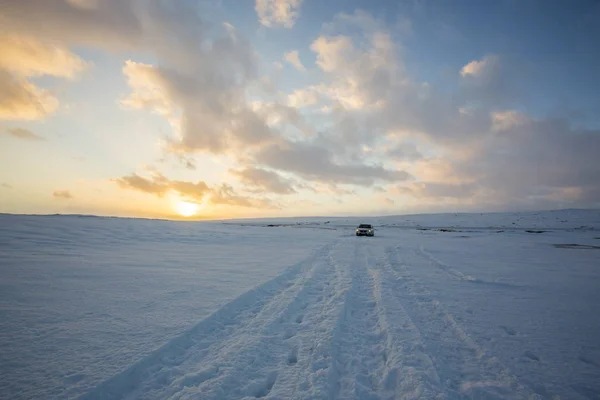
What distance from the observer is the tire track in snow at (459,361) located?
3.23m

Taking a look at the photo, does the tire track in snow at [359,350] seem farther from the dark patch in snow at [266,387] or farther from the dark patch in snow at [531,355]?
the dark patch in snow at [531,355]

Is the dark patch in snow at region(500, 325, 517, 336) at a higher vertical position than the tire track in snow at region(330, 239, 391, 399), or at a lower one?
lower

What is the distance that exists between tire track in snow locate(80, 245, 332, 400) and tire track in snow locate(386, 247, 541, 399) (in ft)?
7.86

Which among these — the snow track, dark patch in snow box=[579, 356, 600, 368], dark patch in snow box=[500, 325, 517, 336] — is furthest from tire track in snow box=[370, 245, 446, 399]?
dark patch in snow box=[579, 356, 600, 368]

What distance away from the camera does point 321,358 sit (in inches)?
152

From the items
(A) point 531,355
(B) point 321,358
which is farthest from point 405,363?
(A) point 531,355

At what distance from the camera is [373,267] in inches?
435

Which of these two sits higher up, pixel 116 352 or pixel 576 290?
pixel 116 352

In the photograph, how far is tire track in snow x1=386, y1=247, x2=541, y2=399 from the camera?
3.23 metres

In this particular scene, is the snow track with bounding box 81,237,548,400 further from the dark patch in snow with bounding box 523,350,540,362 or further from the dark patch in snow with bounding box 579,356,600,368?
the dark patch in snow with bounding box 579,356,600,368

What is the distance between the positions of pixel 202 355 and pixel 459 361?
382 centimetres

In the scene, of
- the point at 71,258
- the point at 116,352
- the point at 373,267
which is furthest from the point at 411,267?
the point at 71,258

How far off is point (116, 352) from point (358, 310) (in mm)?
4506

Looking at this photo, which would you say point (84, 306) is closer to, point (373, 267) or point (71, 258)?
point (71, 258)
